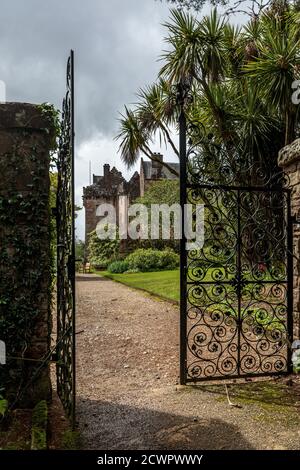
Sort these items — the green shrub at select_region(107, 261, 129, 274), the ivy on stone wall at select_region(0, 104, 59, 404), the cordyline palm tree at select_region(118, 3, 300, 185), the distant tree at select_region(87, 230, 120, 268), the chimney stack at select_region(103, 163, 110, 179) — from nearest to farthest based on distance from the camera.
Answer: the ivy on stone wall at select_region(0, 104, 59, 404), the cordyline palm tree at select_region(118, 3, 300, 185), the green shrub at select_region(107, 261, 129, 274), the distant tree at select_region(87, 230, 120, 268), the chimney stack at select_region(103, 163, 110, 179)

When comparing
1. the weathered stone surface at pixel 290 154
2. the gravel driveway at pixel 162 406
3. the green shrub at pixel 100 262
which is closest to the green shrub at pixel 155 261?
the green shrub at pixel 100 262

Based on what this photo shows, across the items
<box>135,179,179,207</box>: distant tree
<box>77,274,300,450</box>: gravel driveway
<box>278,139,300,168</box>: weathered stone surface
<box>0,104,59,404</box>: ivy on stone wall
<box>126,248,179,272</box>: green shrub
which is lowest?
<box>77,274,300,450</box>: gravel driveway

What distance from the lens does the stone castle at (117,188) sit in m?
30.3

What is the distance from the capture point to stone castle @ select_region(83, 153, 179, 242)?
30.3 m

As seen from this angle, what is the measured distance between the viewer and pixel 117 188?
108 ft

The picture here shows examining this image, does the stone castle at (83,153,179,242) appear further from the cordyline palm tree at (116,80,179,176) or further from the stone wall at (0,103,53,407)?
the stone wall at (0,103,53,407)

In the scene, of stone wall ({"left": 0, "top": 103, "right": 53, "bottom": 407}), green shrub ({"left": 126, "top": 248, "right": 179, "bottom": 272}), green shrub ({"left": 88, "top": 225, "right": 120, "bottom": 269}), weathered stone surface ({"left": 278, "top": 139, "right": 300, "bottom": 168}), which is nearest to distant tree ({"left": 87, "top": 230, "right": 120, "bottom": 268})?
green shrub ({"left": 88, "top": 225, "right": 120, "bottom": 269})

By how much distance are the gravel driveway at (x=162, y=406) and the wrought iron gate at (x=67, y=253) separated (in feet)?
1.24

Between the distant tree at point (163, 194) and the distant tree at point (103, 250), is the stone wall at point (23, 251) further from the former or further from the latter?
the distant tree at point (103, 250)

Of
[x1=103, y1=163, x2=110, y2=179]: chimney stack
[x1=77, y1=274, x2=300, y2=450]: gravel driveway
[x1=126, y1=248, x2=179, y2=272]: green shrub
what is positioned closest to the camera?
[x1=77, y1=274, x2=300, y2=450]: gravel driveway

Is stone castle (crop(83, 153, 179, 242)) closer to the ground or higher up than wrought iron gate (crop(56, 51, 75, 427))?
higher up

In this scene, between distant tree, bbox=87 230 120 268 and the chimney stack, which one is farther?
the chimney stack

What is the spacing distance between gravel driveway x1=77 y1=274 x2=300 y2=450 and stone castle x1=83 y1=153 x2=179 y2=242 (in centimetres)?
2336
